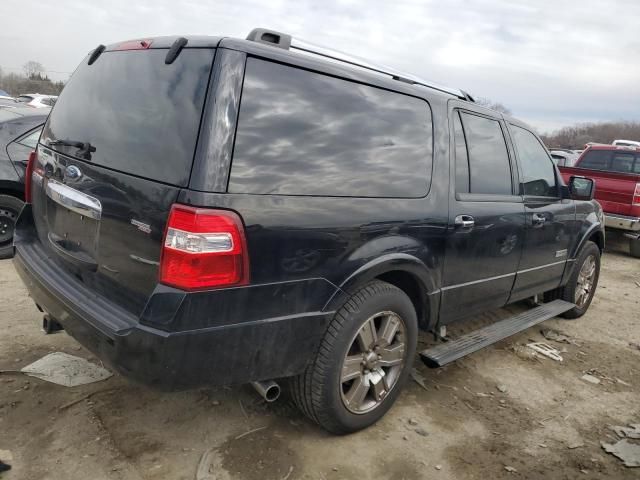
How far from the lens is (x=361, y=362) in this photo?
2.71 m

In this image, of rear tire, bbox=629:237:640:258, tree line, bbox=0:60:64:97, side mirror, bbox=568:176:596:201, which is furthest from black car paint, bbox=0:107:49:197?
tree line, bbox=0:60:64:97

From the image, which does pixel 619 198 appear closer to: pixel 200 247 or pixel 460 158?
pixel 460 158

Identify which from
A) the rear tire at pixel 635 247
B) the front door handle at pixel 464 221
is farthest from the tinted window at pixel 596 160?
the front door handle at pixel 464 221

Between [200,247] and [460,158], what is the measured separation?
6.52 feet

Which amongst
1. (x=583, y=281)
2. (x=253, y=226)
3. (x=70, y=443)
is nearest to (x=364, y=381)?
(x=253, y=226)

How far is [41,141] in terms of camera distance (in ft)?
9.77

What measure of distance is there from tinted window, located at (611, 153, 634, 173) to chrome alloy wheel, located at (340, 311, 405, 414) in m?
9.56

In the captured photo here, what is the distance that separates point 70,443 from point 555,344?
13.0ft

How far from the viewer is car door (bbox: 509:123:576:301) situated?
3.90 meters

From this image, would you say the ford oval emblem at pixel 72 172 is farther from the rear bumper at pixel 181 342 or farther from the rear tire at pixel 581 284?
the rear tire at pixel 581 284

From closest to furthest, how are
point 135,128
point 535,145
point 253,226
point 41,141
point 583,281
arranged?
point 253,226, point 135,128, point 41,141, point 535,145, point 583,281

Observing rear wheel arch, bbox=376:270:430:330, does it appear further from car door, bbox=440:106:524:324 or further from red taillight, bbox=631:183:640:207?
red taillight, bbox=631:183:640:207

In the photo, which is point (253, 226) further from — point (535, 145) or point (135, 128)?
point (535, 145)

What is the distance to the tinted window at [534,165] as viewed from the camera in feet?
12.9
